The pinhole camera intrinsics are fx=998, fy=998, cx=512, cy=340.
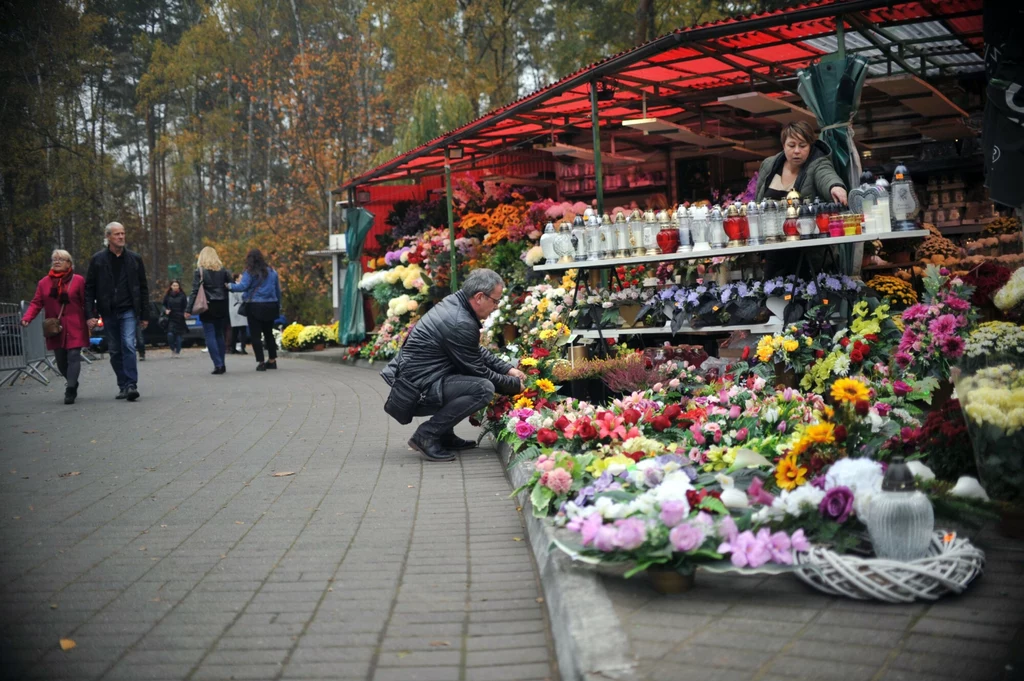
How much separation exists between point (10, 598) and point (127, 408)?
8.17 meters

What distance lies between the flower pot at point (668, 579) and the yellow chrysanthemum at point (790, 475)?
73 cm

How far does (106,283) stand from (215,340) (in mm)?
4929

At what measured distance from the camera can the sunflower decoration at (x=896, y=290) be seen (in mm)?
11094

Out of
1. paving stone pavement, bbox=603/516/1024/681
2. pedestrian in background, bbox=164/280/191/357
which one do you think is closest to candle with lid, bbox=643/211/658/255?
paving stone pavement, bbox=603/516/1024/681

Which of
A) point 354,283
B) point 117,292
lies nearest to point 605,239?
point 117,292

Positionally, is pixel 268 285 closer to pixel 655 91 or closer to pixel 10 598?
pixel 655 91

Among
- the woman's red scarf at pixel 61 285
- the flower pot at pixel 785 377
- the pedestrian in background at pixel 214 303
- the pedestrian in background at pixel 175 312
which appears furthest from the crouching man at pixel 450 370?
the pedestrian in background at pixel 175 312

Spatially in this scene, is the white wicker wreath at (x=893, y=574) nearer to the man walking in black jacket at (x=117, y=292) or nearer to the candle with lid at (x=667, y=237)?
the candle with lid at (x=667, y=237)

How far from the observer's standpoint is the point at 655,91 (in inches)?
526

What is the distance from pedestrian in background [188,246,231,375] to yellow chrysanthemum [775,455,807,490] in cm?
1406

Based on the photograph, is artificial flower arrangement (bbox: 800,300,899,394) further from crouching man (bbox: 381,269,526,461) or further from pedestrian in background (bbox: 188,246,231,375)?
pedestrian in background (bbox: 188,246,231,375)

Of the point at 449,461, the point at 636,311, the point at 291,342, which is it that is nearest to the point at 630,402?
the point at 449,461

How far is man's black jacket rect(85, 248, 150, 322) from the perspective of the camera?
12602 mm

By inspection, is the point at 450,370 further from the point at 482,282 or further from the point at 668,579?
the point at 668,579
